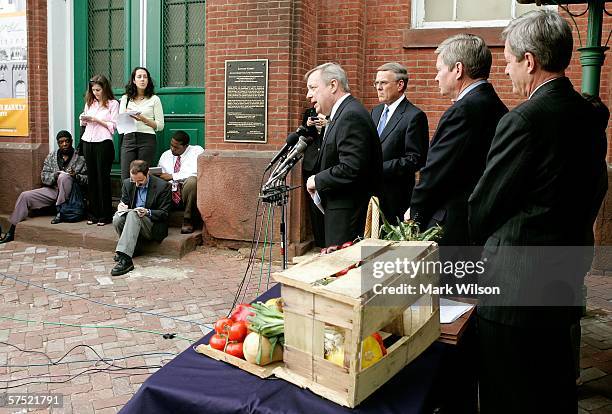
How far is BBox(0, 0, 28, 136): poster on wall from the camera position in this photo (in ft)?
30.8

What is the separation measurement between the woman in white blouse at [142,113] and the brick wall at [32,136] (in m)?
1.75

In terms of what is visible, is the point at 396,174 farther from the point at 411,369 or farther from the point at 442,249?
the point at 411,369

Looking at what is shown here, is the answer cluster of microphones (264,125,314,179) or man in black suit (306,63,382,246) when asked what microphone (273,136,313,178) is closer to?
cluster of microphones (264,125,314,179)

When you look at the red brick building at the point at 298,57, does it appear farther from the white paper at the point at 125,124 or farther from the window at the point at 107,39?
the window at the point at 107,39

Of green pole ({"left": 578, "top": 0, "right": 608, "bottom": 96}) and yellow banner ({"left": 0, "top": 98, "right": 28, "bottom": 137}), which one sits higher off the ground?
green pole ({"left": 578, "top": 0, "right": 608, "bottom": 96})

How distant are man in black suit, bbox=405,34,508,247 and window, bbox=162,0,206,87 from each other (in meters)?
5.95

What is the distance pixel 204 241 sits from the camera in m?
8.22

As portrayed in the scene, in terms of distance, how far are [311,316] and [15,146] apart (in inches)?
344

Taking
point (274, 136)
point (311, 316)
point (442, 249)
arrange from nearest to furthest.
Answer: point (311, 316)
point (442, 249)
point (274, 136)

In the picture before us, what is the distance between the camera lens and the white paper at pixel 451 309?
2.80 meters

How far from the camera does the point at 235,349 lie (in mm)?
2381

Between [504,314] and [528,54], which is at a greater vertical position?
[528,54]

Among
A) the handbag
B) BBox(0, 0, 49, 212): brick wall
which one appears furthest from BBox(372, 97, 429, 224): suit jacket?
BBox(0, 0, 49, 212): brick wall

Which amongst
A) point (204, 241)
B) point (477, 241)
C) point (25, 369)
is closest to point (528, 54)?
point (477, 241)
